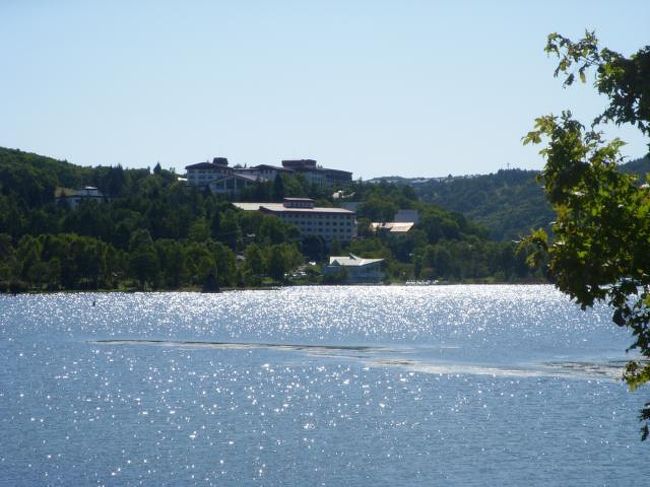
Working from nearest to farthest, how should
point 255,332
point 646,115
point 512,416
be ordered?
point 646,115, point 512,416, point 255,332

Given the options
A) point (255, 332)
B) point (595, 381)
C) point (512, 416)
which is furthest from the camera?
point (255, 332)

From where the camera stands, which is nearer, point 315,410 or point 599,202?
point 599,202

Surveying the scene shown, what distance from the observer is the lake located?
47531 millimetres

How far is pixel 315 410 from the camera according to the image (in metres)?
65.2

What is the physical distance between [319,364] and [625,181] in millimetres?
72890

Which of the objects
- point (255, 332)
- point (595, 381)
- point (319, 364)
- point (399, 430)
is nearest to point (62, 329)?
point (255, 332)

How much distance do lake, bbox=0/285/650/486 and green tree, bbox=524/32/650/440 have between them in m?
27.0

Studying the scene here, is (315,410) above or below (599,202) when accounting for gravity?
below

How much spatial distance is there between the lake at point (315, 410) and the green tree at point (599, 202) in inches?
1063

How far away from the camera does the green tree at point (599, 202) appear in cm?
1884

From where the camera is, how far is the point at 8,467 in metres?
47.1

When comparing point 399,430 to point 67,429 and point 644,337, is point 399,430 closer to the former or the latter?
point 67,429

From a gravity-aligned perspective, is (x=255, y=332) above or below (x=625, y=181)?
below

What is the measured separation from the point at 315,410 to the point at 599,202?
47.3m
